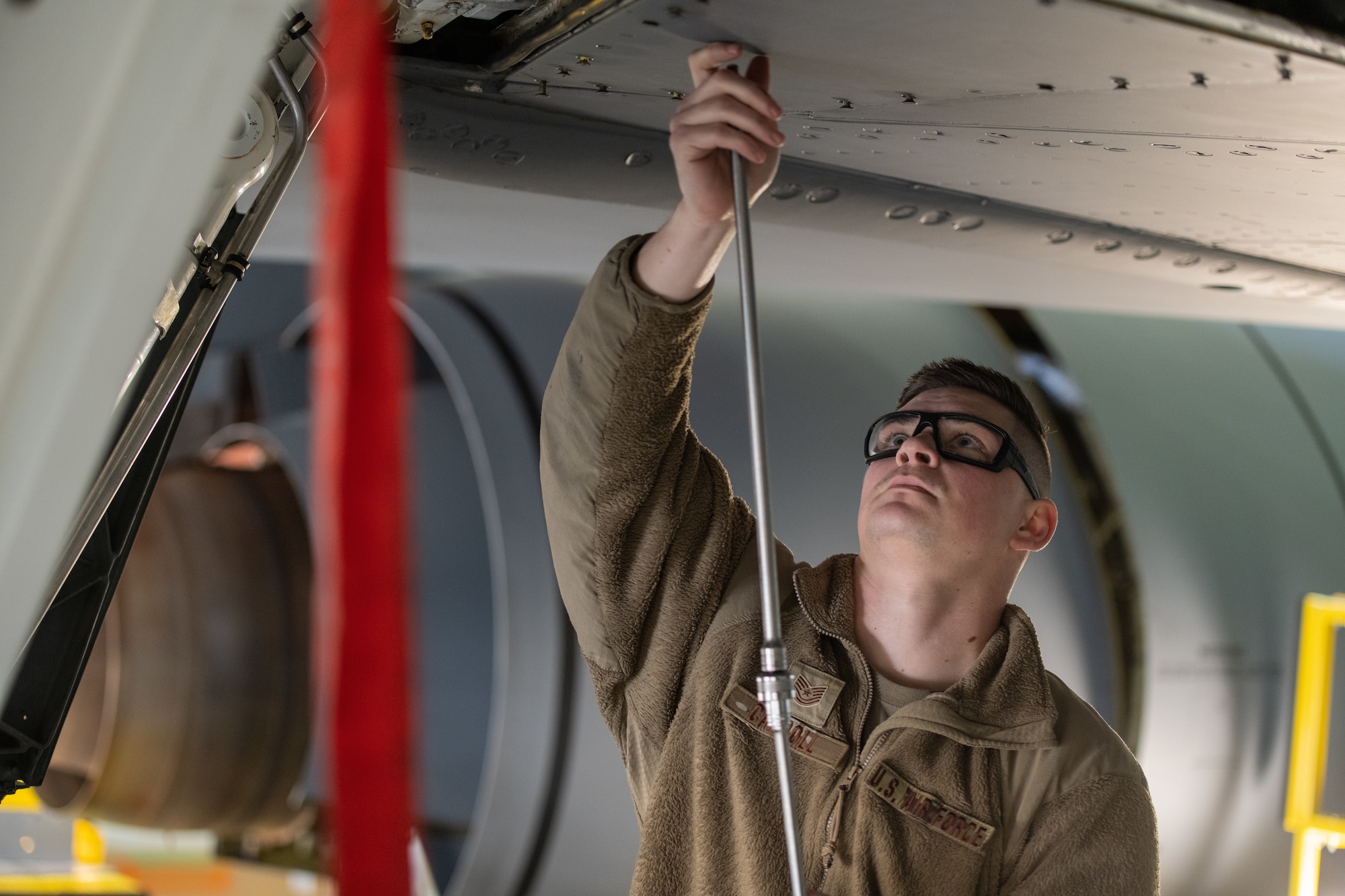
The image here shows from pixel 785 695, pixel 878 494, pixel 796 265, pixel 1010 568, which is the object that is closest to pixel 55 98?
pixel 785 695

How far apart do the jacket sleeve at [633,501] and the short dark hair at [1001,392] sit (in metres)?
0.26

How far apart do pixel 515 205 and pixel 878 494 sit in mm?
498

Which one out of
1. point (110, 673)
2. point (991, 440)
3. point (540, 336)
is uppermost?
point (540, 336)

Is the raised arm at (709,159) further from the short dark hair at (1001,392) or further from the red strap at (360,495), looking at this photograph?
the red strap at (360,495)

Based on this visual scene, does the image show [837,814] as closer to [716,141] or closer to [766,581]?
[766,581]

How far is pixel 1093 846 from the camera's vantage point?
1094mm

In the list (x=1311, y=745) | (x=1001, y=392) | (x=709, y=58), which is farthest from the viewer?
(x=1311, y=745)

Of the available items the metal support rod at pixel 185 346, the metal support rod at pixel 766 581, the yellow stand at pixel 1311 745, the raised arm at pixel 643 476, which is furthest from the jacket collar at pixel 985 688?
the yellow stand at pixel 1311 745

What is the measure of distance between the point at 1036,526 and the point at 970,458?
0.13 m

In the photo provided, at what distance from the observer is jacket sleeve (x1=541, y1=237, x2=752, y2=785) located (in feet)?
3.67

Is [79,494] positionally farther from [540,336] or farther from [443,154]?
[540,336]

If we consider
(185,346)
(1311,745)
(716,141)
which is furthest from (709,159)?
(1311,745)

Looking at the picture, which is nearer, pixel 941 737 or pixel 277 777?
pixel 941 737

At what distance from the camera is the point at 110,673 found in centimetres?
243
